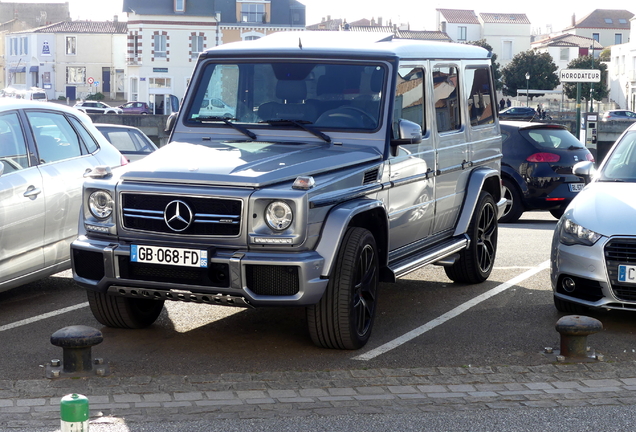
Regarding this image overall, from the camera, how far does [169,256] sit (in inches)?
226

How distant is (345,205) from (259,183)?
65cm

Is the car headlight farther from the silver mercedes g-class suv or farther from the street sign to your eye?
the street sign

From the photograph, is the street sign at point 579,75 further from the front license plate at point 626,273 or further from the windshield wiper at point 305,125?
the windshield wiper at point 305,125

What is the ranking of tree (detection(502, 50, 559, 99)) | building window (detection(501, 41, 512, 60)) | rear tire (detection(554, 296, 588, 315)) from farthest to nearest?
building window (detection(501, 41, 512, 60)) → tree (detection(502, 50, 559, 99)) → rear tire (detection(554, 296, 588, 315))

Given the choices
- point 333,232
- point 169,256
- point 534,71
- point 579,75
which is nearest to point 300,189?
point 333,232

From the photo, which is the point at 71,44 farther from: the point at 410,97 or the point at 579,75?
the point at 410,97

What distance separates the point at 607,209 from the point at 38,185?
4402mm

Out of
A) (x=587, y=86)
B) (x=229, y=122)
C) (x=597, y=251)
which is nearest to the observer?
(x=597, y=251)

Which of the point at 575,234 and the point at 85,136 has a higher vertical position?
the point at 85,136

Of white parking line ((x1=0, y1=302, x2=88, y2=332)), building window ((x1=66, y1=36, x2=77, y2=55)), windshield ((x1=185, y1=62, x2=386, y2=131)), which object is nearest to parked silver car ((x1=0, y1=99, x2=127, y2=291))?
white parking line ((x1=0, y1=302, x2=88, y2=332))

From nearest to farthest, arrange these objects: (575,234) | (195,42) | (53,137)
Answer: (575,234), (53,137), (195,42)

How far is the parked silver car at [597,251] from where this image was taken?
677cm

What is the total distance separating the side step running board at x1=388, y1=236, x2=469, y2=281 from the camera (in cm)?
678

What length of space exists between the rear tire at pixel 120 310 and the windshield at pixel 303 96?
144cm
